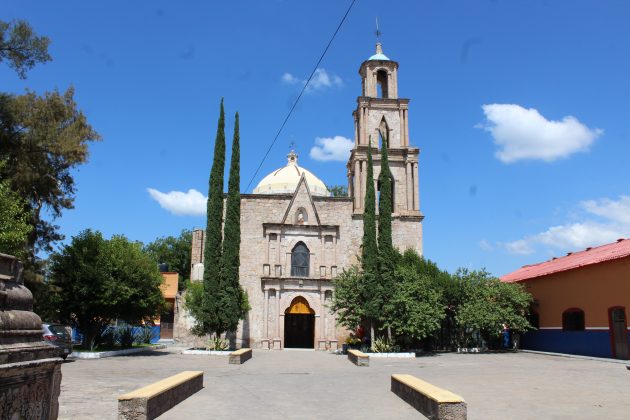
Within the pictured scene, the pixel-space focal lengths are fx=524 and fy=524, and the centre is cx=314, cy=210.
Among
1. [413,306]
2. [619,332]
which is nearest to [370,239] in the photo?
[413,306]

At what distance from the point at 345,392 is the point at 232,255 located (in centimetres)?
1812

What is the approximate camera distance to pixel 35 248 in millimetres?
26312

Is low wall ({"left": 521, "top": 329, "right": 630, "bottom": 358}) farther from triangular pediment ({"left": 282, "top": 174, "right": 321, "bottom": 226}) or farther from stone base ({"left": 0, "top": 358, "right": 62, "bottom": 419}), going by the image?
stone base ({"left": 0, "top": 358, "right": 62, "bottom": 419})

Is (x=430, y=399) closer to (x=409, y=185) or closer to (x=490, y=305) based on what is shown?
(x=490, y=305)

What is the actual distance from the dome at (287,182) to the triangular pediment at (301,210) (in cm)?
734

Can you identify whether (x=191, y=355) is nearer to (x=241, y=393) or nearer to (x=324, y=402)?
(x=241, y=393)

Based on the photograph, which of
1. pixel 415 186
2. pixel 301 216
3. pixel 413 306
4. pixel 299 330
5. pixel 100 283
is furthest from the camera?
pixel 415 186

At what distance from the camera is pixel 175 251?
235 feet

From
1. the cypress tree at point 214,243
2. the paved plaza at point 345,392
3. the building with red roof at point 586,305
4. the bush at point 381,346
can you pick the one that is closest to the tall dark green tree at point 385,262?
the bush at point 381,346

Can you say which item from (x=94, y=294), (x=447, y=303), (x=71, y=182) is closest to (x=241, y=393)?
(x=94, y=294)

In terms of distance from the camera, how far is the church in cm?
3359

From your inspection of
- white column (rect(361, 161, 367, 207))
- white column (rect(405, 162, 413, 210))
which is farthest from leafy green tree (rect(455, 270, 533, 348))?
white column (rect(361, 161, 367, 207))

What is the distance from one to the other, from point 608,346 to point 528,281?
824 cm

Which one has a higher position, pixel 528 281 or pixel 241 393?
pixel 528 281
